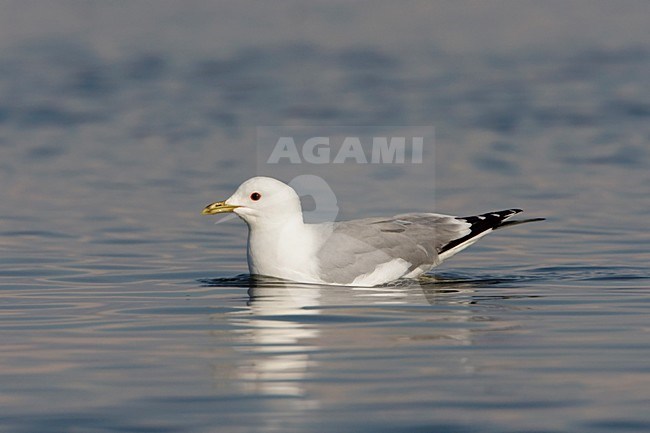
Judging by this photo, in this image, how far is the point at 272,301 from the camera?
12188 mm

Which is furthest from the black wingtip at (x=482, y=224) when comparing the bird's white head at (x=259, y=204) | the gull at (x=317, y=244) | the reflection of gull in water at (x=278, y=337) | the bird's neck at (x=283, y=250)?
the reflection of gull in water at (x=278, y=337)

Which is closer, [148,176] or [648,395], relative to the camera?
[648,395]

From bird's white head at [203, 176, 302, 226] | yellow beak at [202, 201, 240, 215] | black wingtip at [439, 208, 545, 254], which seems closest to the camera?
yellow beak at [202, 201, 240, 215]

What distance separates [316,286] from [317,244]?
0.45 m

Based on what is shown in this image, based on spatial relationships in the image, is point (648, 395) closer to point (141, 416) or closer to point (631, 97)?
point (141, 416)

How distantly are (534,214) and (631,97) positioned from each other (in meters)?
13.7

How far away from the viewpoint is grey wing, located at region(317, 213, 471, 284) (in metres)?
13.2

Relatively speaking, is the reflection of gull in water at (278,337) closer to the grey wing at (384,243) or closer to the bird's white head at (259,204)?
the grey wing at (384,243)

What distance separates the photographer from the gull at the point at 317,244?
1321 centimetres

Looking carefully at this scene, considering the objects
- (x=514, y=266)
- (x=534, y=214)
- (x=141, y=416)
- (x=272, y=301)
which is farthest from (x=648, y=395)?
(x=534, y=214)

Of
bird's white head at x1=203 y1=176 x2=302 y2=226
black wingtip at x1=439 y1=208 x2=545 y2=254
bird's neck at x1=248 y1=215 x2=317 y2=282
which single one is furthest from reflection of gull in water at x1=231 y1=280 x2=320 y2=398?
black wingtip at x1=439 y1=208 x2=545 y2=254

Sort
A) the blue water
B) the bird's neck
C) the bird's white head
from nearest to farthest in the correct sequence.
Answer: the blue water < the bird's neck < the bird's white head

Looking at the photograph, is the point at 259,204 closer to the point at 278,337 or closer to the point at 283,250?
the point at 283,250

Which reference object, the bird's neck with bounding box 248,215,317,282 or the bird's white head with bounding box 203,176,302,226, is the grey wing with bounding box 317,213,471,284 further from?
the bird's white head with bounding box 203,176,302,226
